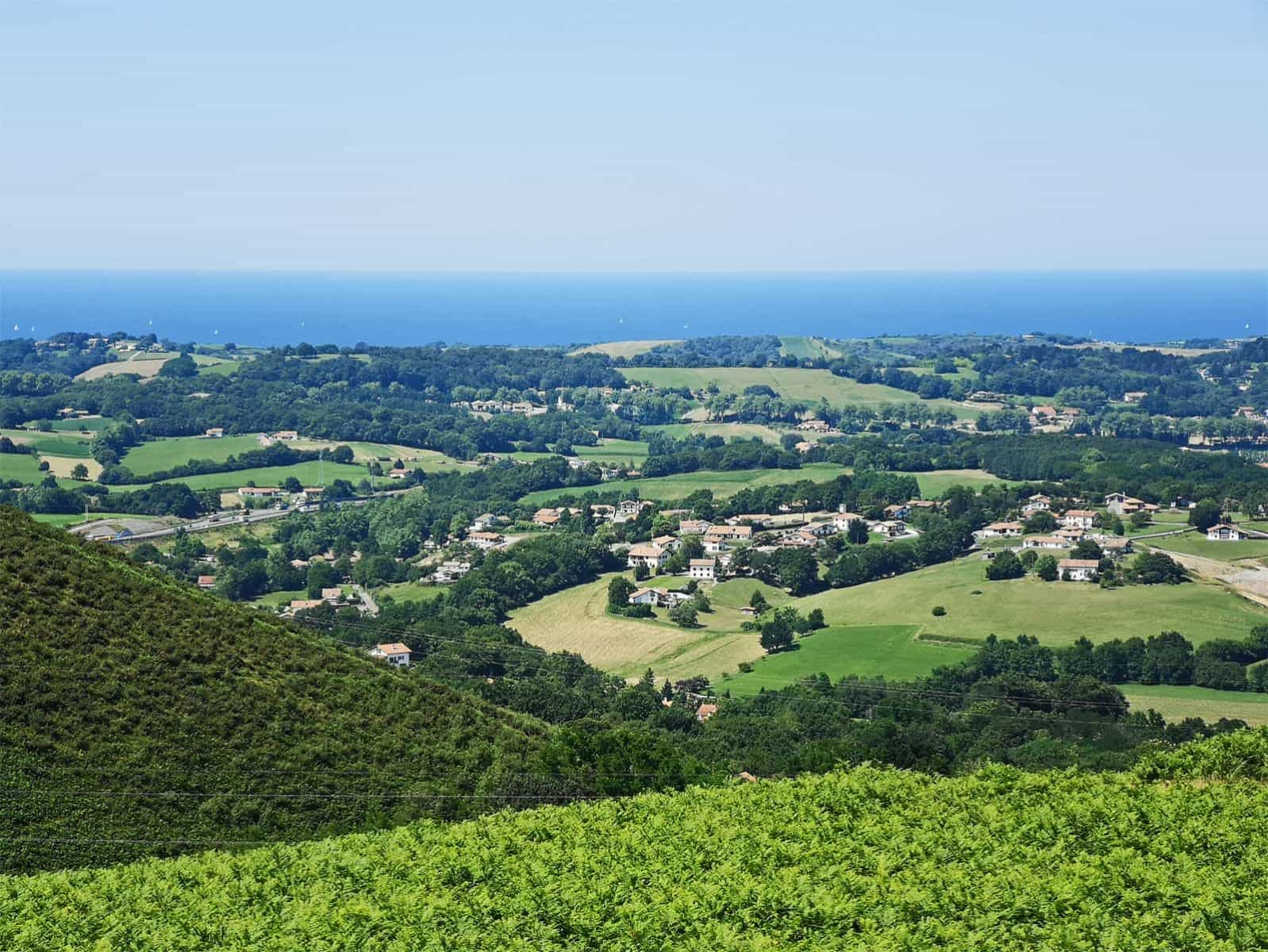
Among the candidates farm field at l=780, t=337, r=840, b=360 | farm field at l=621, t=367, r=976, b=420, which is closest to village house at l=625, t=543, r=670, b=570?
farm field at l=621, t=367, r=976, b=420

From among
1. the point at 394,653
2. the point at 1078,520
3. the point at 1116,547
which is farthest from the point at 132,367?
the point at 1116,547

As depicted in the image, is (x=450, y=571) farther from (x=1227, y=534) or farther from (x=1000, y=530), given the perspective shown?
(x=1227, y=534)

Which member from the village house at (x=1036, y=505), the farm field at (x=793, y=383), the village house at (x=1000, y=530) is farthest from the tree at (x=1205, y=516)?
the farm field at (x=793, y=383)

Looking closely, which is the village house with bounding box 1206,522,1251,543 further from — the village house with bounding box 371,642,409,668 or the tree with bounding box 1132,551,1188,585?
the village house with bounding box 371,642,409,668

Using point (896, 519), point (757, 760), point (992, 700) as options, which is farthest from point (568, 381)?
point (757, 760)

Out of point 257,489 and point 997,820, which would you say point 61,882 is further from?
point 257,489

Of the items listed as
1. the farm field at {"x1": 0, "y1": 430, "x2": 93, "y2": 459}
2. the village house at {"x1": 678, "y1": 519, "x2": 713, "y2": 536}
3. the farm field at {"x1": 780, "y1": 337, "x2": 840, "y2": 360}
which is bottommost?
the village house at {"x1": 678, "y1": 519, "x2": 713, "y2": 536}
